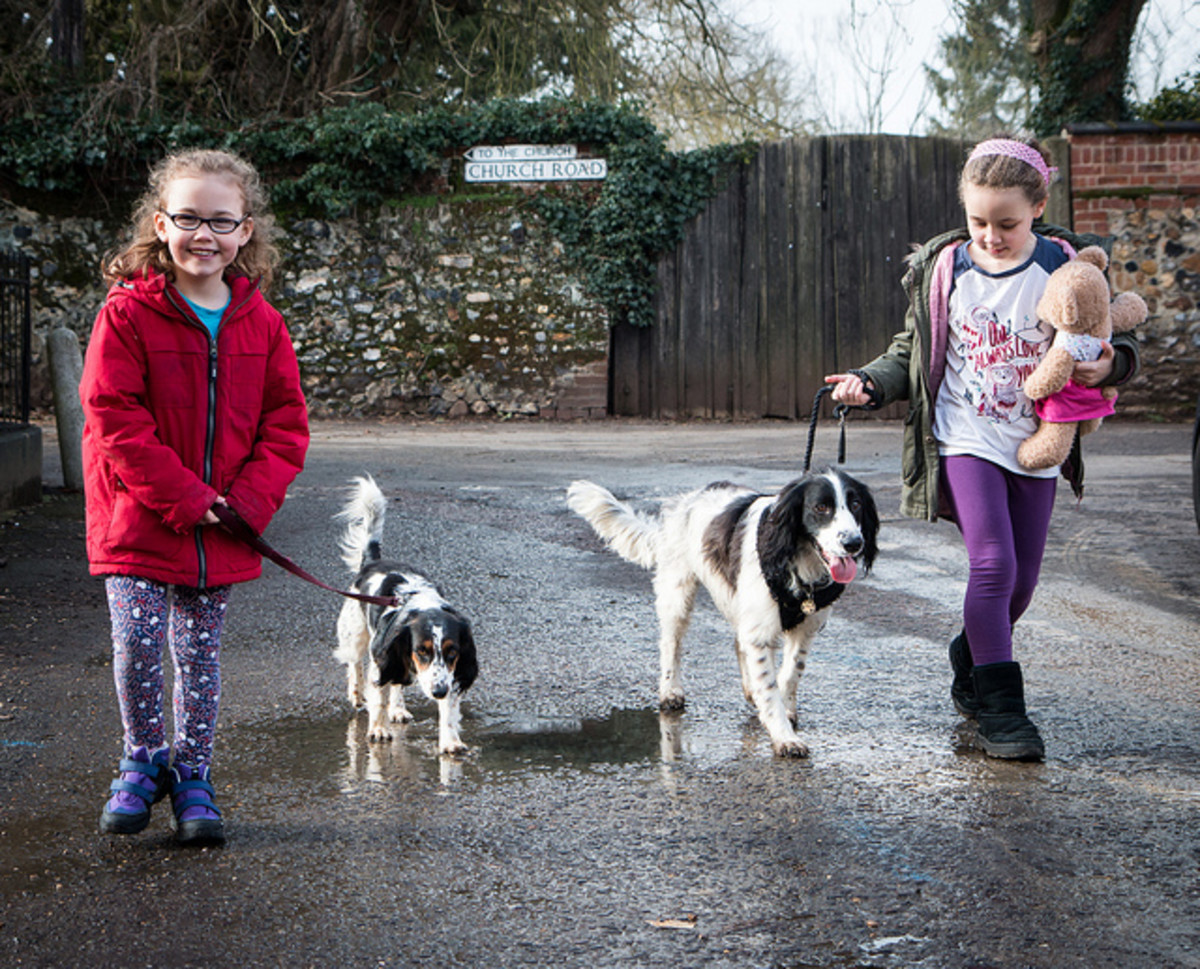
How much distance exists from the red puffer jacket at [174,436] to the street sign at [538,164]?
12.8 meters

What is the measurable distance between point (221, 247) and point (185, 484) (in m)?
0.66

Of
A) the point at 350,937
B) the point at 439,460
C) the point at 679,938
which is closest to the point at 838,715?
the point at 679,938

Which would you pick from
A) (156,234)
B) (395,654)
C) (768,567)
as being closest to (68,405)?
(395,654)

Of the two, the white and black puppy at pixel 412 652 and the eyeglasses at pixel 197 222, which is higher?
the eyeglasses at pixel 197 222

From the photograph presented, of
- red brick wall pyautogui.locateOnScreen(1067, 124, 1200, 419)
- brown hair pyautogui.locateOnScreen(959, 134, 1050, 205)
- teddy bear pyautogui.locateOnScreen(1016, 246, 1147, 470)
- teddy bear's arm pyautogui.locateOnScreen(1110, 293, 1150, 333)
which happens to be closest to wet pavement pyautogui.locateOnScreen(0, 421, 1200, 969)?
teddy bear pyautogui.locateOnScreen(1016, 246, 1147, 470)

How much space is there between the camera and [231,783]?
3.58 meters

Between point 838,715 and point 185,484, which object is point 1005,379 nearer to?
point 838,715

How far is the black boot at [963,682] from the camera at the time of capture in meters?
4.21

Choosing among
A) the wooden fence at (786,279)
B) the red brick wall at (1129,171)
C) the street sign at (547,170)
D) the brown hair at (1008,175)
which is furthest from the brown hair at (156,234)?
the red brick wall at (1129,171)

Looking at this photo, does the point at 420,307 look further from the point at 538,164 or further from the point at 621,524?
the point at 621,524

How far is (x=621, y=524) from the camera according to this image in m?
4.94

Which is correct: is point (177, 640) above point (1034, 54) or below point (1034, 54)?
below

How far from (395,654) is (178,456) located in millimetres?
1066

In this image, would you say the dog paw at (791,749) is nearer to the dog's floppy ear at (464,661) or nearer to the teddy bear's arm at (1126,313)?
the dog's floppy ear at (464,661)
